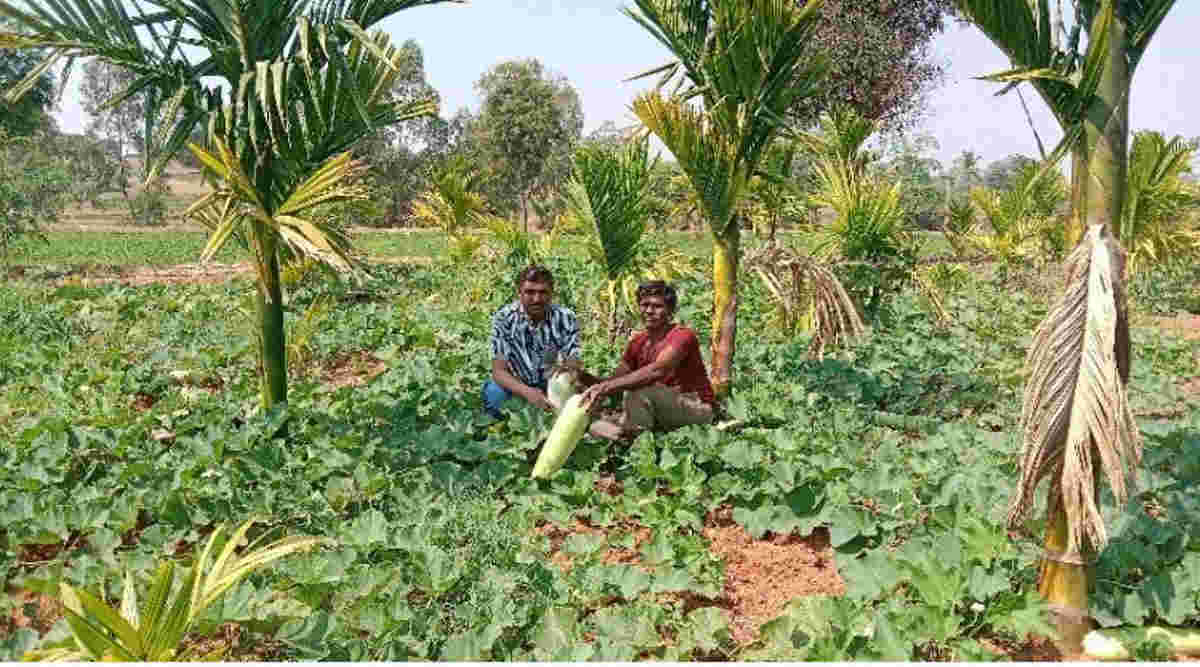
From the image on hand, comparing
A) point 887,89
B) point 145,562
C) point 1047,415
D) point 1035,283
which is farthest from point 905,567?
point 887,89

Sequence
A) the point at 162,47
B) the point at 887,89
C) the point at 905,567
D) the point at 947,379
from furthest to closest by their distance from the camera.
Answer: the point at 887,89
the point at 947,379
the point at 162,47
the point at 905,567

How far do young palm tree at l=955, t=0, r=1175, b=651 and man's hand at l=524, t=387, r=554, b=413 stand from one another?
2.97m

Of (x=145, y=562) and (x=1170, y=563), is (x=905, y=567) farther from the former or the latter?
(x=145, y=562)

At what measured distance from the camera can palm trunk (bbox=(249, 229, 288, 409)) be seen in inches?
196

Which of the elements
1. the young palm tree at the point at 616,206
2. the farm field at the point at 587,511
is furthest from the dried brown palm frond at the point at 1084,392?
the young palm tree at the point at 616,206

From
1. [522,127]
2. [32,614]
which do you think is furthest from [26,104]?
[32,614]

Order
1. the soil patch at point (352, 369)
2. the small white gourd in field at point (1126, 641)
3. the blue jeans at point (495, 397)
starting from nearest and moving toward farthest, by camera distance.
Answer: the small white gourd in field at point (1126, 641)
the blue jeans at point (495, 397)
the soil patch at point (352, 369)

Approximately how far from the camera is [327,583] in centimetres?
333

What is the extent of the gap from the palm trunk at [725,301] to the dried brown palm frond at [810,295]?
0.14 meters

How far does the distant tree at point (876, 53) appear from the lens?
18.0 meters

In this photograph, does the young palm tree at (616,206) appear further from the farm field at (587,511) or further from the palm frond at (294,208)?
the palm frond at (294,208)

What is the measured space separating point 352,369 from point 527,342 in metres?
3.38

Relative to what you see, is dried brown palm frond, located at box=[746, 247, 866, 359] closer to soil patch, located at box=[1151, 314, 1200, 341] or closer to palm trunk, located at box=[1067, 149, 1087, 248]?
palm trunk, located at box=[1067, 149, 1087, 248]

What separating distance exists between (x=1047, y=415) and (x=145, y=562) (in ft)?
11.6
